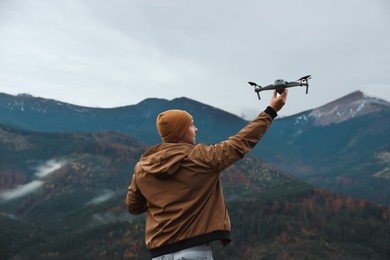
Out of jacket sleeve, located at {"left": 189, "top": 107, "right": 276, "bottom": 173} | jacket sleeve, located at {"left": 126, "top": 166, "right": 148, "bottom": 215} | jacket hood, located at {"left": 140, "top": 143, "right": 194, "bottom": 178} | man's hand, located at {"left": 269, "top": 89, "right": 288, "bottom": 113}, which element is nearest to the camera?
jacket sleeve, located at {"left": 189, "top": 107, "right": 276, "bottom": 173}

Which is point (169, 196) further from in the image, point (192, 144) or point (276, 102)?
point (276, 102)

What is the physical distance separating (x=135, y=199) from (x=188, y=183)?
973 mm

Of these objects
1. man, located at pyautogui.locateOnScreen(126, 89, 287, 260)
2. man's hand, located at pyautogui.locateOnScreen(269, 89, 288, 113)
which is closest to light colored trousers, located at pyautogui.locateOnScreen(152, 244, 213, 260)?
man, located at pyautogui.locateOnScreen(126, 89, 287, 260)

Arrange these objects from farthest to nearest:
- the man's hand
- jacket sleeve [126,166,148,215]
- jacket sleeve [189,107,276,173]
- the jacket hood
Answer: jacket sleeve [126,166,148,215]
the man's hand
the jacket hood
jacket sleeve [189,107,276,173]

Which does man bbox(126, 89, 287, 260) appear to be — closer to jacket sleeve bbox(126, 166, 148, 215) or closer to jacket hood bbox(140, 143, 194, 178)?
jacket hood bbox(140, 143, 194, 178)

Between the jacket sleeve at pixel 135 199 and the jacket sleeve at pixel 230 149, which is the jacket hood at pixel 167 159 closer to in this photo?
the jacket sleeve at pixel 230 149

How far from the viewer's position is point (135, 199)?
19.3ft

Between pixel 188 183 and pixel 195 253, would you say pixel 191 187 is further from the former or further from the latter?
pixel 195 253

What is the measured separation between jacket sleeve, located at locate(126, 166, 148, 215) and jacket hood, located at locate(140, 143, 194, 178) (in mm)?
436

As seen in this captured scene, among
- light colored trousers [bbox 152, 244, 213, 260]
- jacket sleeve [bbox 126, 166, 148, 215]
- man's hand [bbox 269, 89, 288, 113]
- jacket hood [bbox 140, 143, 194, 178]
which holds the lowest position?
light colored trousers [bbox 152, 244, 213, 260]

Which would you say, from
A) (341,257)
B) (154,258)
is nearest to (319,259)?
(341,257)

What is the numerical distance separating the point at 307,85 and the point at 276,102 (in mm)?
448

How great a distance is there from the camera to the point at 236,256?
628 feet

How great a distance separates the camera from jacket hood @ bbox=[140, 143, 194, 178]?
17.1ft
